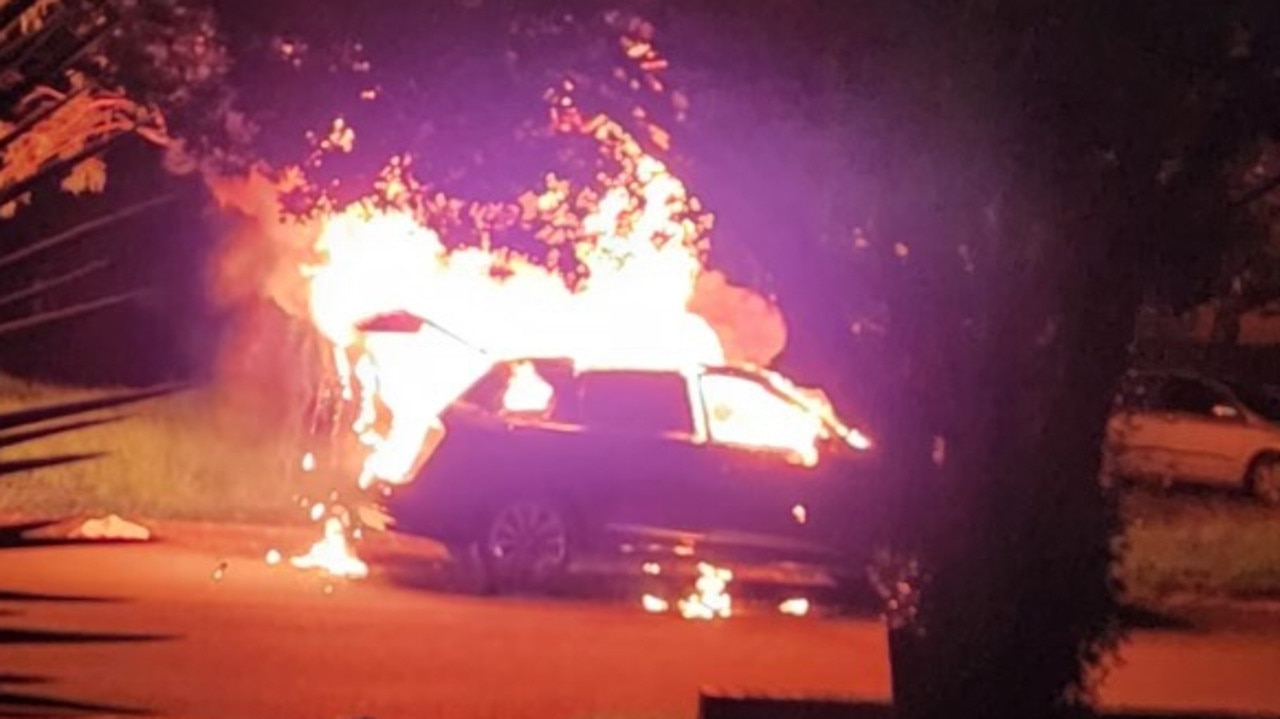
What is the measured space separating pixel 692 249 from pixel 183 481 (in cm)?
1166

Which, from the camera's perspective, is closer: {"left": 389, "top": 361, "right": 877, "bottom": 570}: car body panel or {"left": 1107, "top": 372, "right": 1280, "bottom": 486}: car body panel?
{"left": 389, "top": 361, "right": 877, "bottom": 570}: car body panel

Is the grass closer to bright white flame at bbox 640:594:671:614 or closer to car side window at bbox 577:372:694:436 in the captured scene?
car side window at bbox 577:372:694:436

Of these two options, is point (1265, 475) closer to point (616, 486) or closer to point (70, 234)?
point (616, 486)

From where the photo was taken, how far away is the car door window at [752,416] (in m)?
15.7

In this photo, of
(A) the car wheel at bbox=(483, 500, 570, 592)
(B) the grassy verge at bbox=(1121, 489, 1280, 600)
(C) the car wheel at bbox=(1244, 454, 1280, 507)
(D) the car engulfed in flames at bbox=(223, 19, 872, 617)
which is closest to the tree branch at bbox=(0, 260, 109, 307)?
(D) the car engulfed in flames at bbox=(223, 19, 872, 617)

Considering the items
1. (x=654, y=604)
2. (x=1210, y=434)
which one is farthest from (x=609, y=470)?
(x=1210, y=434)

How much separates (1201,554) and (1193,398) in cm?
757

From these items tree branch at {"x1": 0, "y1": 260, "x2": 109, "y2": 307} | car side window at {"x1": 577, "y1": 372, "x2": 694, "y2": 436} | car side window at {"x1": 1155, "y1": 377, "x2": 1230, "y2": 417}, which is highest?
car side window at {"x1": 1155, "y1": 377, "x2": 1230, "y2": 417}

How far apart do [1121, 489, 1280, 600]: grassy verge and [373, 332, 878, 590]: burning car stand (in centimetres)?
293

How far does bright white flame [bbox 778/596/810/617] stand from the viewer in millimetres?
15570

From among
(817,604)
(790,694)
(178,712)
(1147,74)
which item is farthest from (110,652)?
(1147,74)

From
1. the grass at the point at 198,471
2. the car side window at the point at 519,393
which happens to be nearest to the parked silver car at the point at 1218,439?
the grass at the point at 198,471

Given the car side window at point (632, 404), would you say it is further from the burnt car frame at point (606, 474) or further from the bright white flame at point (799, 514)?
the bright white flame at point (799, 514)

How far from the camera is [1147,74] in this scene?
701cm
